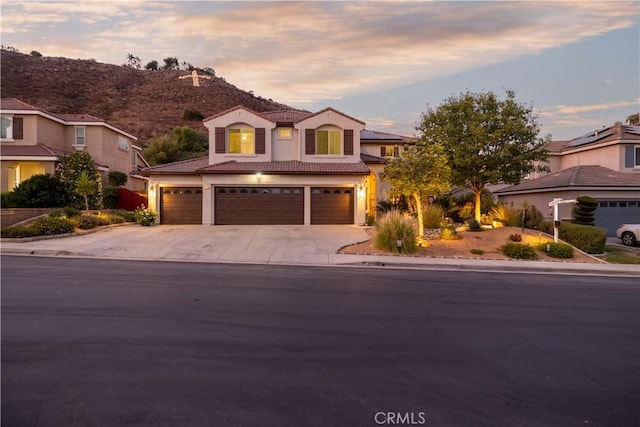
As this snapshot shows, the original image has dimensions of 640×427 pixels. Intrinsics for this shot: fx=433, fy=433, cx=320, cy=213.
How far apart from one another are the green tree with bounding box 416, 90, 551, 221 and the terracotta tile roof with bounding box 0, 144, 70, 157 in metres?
23.7

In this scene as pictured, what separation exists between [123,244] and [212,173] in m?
9.42

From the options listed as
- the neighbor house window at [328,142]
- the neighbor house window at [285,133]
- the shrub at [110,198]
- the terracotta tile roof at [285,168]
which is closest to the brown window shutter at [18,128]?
the shrub at [110,198]

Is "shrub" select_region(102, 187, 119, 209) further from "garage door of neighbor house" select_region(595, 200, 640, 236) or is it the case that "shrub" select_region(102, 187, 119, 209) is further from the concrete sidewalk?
"garage door of neighbor house" select_region(595, 200, 640, 236)

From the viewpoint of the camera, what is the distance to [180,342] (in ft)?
19.4

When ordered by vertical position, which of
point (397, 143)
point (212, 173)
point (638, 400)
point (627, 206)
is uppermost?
point (397, 143)

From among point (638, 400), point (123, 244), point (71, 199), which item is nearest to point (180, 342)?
point (638, 400)

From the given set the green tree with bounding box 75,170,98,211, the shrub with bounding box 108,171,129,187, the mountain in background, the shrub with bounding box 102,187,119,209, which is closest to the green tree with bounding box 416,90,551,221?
the green tree with bounding box 75,170,98,211

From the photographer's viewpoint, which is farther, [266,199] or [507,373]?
[266,199]

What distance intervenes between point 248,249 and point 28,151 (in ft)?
65.6

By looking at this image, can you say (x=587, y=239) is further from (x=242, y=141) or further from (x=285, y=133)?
(x=242, y=141)

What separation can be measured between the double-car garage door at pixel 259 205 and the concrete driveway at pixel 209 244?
2.52m

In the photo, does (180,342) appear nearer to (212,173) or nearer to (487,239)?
(487,239)

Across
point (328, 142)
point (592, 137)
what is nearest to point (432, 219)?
point (328, 142)

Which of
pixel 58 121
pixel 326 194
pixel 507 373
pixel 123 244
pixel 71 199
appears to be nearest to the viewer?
pixel 507 373
